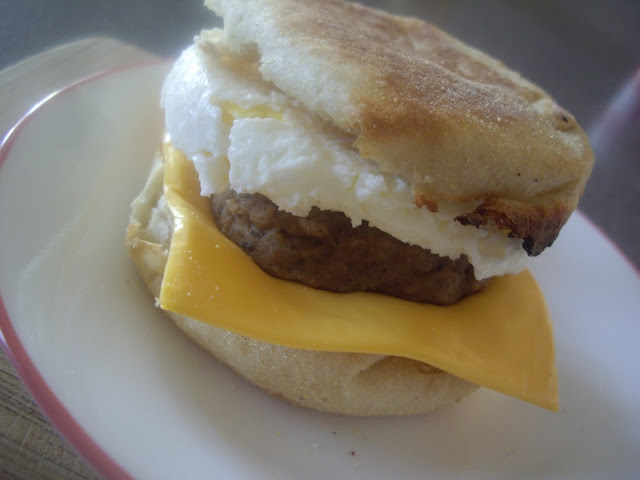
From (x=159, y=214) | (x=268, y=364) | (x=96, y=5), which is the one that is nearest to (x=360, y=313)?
(x=268, y=364)

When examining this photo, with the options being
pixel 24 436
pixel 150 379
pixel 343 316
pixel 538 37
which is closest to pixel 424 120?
pixel 343 316

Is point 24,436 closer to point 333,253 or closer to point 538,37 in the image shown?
point 333,253

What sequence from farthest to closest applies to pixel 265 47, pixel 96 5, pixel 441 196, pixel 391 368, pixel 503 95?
pixel 96 5, pixel 503 95, pixel 391 368, pixel 265 47, pixel 441 196

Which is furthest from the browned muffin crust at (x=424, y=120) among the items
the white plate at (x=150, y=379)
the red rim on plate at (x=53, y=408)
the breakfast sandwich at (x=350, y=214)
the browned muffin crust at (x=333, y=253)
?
the red rim on plate at (x=53, y=408)

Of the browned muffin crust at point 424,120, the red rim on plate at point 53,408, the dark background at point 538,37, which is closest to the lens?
the red rim on plate at point 53,408

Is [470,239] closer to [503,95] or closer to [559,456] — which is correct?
[503,95]

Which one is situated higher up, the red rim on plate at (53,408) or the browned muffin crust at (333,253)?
the browned muffin crust at (333,253)

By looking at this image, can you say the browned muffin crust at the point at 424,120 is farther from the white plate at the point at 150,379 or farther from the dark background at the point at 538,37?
the dark background at the point at 538,37

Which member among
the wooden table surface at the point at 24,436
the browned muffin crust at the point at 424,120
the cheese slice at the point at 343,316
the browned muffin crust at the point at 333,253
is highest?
the browned muffin crust at the point at 424,120

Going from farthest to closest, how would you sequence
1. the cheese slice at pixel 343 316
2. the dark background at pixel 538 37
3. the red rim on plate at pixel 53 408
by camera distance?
the dark background at pixel 538 37, the cheese slice at pixel 343 316, the red rim on plate at pixel 53 408
